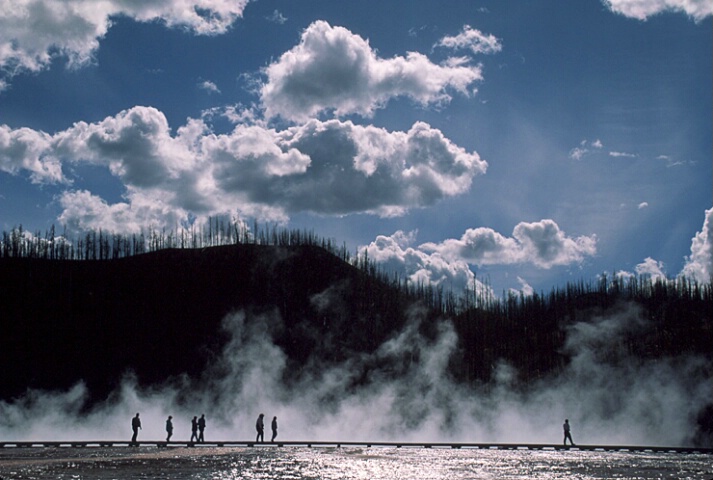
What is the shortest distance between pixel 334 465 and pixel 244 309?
256 ft

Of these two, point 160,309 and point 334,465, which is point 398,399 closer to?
point 160,309

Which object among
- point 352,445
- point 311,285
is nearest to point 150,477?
point 352,445

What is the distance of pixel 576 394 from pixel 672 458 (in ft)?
131

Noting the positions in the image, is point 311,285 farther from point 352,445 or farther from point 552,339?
point 352,445

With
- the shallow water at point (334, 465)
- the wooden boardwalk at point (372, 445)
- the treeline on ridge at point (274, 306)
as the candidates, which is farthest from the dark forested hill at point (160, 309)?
the shallow water at point (334, 465)

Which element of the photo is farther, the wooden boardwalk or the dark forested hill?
the dark forested hill

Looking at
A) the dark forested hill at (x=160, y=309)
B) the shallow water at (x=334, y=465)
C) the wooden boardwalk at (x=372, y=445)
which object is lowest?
the wooden boardwalk at (x=372, y=445)

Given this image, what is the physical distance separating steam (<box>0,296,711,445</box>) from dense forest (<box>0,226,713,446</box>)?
248 cm

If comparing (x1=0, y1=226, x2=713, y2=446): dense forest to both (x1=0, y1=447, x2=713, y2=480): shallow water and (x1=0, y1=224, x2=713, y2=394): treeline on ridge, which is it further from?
(x1=0, y1=447, x2=713, y2=480): shallow water

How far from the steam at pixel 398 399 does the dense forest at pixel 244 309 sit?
2.48m

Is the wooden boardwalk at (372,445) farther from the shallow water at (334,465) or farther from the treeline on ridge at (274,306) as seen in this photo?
the treeline on ridge at (274,306)

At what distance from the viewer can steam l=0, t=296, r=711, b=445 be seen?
202 feet

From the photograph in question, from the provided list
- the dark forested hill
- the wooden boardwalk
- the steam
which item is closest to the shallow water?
the wooden boardwalk

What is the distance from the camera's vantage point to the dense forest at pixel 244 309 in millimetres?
90812
